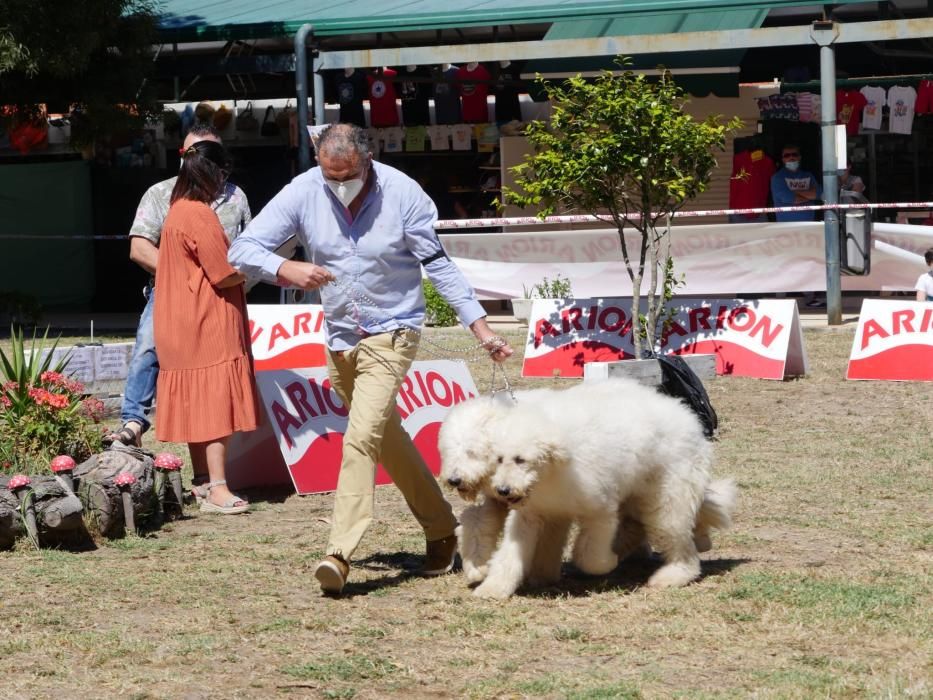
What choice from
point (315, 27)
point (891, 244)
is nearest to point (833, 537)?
point (891, 244)

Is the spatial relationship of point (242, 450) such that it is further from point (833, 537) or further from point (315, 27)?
point (315, 27)

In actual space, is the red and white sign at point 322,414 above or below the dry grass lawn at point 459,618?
above

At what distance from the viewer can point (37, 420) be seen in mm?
7406

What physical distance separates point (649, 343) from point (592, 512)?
22.7 ft

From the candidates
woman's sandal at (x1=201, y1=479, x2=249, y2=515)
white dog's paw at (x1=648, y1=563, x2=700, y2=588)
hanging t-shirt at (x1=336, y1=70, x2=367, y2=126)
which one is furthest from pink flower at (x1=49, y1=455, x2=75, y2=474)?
hanging t-shirt at (x1=336, y1=70, x2=367, y2=126)

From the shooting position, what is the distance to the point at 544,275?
17.3 meters

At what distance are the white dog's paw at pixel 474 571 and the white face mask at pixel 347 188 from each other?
5.08 feet

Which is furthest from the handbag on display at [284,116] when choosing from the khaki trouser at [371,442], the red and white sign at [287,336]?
the khaki trouser at [371,442]

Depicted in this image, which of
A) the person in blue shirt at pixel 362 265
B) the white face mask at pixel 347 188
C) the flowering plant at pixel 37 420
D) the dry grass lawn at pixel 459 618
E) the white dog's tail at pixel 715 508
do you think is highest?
the white face mask at pixel 347 188

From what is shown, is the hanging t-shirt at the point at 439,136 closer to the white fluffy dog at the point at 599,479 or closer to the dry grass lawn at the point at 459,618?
the dry grass lawn at the point at 459,618

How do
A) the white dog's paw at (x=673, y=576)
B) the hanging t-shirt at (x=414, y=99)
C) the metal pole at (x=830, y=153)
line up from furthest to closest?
1. the hanging t-shirt at (x=414, y=99)
2. the metal pole at (x=830, y=153)
3. the white dog's paw at (x=673, y=576)

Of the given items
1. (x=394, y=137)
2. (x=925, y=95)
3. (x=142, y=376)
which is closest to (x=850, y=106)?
(x=925, y=95)

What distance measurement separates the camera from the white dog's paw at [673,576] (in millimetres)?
5891

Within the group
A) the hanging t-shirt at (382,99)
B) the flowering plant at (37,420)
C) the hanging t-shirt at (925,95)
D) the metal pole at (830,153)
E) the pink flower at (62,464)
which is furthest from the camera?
the hanging t-shirt at (382,99)
